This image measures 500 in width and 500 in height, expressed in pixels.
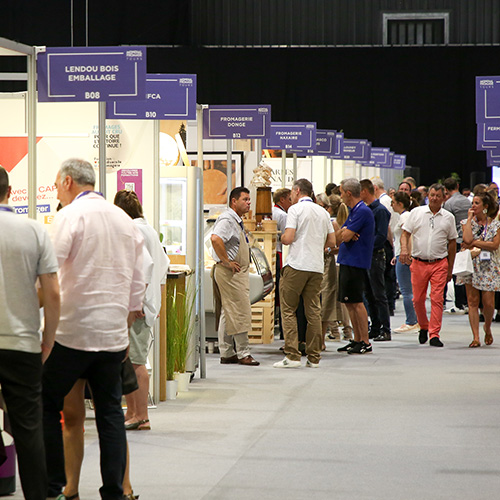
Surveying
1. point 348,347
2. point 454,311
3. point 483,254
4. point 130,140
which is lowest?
point 454,311

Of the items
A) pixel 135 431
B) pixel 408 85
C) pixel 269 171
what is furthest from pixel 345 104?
pixel 135 431

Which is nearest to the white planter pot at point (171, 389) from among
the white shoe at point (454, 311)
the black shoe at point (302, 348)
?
the black shoe at point (302, 348)

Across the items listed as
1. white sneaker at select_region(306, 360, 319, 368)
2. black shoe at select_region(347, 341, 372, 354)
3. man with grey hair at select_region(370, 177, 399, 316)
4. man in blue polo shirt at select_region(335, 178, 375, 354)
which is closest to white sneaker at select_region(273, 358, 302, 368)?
white sneaker at select_region(306, 360, 319, 368)

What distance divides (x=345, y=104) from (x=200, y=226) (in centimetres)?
1505

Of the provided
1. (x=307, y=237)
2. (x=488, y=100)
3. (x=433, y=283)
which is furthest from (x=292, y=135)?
(x=307, y=237)

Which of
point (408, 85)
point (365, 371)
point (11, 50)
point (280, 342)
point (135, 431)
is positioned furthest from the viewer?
point (408, 85)

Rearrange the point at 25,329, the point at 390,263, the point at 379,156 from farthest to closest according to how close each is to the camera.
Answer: the point at 379,156, the point at 390,263, the point at 25,329

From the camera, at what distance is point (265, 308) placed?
902cm

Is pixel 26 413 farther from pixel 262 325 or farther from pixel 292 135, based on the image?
pixel 292 135

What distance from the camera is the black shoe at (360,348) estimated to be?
28.0ft

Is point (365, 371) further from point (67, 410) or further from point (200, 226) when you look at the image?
point (67, 410)

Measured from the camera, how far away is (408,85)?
21.3 meters

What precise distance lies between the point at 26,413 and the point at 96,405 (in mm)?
394

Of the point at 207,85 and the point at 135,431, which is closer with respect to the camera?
the point at 135,431
